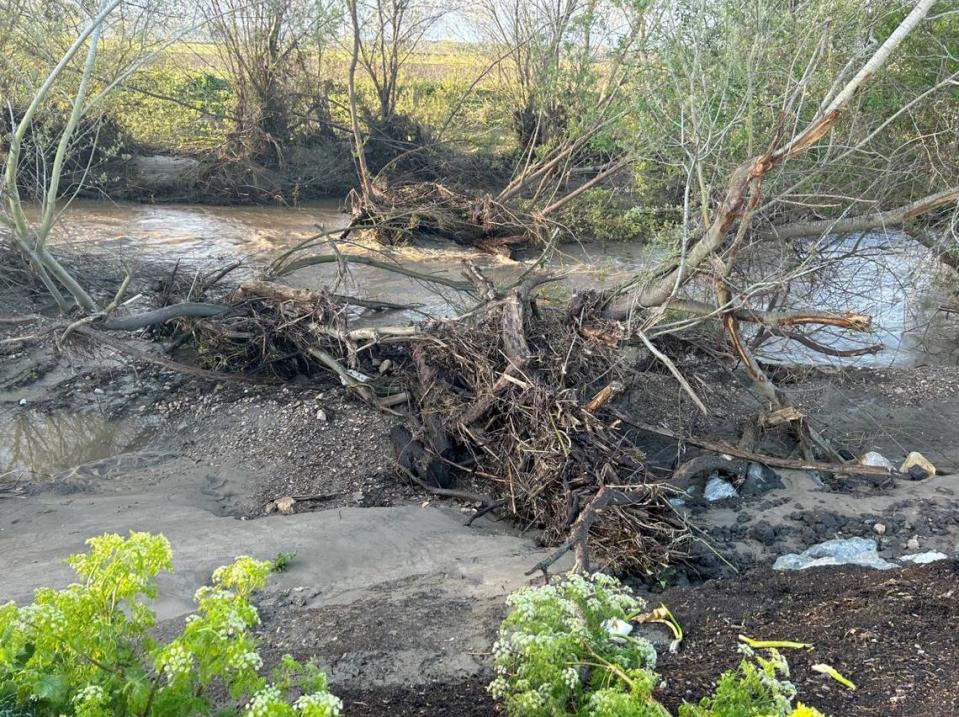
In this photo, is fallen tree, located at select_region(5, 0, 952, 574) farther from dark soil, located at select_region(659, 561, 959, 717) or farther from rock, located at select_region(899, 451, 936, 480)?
dark soil, located at select_region(659, 561, 959, 717)

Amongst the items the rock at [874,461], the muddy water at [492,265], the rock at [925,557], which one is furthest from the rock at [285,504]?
the rock at [874,461]

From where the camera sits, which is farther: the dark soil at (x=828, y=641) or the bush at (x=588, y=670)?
the dark soil at (x=828, y=641)

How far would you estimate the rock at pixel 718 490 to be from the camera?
21.6 ft

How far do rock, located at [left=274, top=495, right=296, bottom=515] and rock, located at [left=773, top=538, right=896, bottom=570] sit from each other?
11.3 ft

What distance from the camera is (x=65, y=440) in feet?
25.6

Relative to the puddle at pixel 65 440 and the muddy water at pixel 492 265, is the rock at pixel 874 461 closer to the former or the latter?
the muddy water at pixel 492 265

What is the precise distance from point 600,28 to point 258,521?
9445 mm

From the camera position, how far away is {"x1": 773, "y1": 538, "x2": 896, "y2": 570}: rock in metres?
5.25

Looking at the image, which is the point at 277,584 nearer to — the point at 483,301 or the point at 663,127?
the point at 483,301

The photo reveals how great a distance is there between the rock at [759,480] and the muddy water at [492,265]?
1.66 metres

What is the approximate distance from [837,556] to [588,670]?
2794 millimetres

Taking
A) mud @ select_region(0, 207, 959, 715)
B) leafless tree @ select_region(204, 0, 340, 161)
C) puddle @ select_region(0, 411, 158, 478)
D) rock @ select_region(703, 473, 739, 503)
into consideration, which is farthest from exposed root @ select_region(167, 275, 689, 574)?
leafless tree @ select_region(204, 0, 340, 161)

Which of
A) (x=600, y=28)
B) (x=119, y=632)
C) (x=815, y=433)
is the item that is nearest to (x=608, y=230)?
(x=600, y=28)

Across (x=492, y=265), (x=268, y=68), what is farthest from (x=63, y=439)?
(x=268, y=68)
